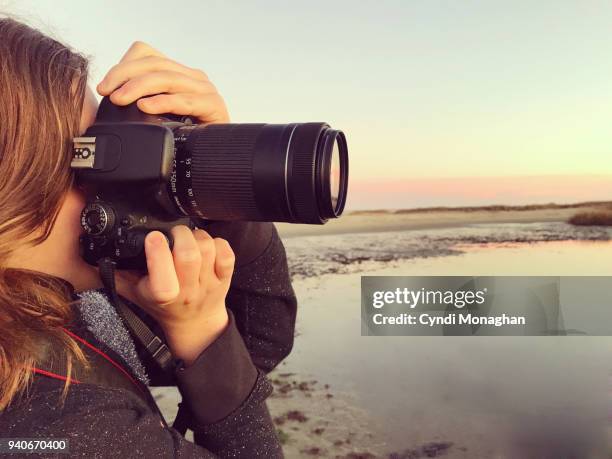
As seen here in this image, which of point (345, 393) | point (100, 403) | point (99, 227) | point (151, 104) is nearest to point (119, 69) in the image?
point (151, 104)

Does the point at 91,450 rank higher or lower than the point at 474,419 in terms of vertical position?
higher

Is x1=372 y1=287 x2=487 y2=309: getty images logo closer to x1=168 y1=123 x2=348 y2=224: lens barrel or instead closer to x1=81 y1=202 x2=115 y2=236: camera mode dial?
x1=168 y1=123 x2=348 y2=224: lens barrel

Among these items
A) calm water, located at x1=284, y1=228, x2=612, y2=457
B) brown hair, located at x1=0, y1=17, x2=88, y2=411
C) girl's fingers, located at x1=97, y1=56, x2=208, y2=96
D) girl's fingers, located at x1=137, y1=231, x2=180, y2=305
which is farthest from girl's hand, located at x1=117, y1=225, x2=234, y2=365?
calm water, located at x1=284, y1=228, x2=612, y2=457

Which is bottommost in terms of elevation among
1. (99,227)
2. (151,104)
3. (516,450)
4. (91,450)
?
(516,450)

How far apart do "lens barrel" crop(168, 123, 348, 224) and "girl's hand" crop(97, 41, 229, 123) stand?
0.05m

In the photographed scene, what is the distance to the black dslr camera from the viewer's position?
856 millimetres

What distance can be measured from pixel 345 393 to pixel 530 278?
1796mm

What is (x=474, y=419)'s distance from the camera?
3.08m

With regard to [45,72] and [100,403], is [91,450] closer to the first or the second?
[100,403]

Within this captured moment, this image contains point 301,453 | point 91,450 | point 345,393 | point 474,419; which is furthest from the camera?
point 345,393

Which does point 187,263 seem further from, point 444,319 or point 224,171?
point 444,319

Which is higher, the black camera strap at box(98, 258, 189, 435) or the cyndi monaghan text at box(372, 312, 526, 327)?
the black camera strap at box(98, 258, 189, 435)

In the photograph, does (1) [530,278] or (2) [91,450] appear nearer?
(2) [91,450]

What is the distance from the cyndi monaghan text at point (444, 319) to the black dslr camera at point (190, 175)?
107 inches
